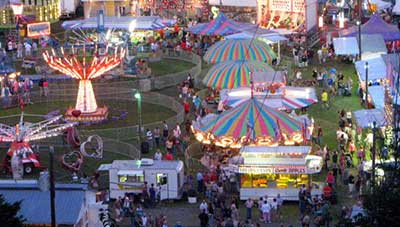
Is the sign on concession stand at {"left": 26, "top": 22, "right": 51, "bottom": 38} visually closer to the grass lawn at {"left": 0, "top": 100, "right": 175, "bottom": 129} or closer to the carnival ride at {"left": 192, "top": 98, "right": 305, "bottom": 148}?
the grass lawn at {"left": 0, "top": 100, "right": 175, "bottom": 129}

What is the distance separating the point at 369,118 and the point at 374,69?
8.05m

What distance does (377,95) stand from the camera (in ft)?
132

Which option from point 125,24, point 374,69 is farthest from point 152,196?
point 125,24

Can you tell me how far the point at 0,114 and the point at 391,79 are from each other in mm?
15909

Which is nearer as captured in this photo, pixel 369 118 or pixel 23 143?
pixel 23 143

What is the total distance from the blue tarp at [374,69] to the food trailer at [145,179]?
46.6 ft

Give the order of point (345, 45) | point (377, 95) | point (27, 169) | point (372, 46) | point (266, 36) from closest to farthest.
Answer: point (27, 169) → point (377, 95) → point (372, 46) → point (345, 45) → point (266, 36)

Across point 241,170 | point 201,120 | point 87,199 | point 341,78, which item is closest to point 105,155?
point 201,120

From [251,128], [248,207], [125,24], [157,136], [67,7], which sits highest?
[67,7]

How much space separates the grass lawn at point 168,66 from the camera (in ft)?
173

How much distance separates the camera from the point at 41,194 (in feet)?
86.8

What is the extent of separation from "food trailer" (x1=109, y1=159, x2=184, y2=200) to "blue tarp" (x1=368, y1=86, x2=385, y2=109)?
10.5m

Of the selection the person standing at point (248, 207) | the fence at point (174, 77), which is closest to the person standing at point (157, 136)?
the person standing at point (248, 207)

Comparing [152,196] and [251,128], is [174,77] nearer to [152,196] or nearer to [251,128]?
[251,128]
